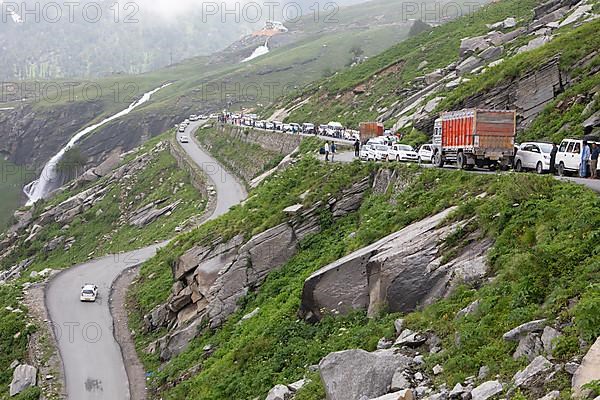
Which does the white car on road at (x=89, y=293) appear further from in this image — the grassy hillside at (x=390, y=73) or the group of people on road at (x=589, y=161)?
the grassy hillside at (x=390, y=73)

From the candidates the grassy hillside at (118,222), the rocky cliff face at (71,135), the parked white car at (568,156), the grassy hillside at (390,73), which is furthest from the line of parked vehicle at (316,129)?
the rocky cliff face at (71,135)

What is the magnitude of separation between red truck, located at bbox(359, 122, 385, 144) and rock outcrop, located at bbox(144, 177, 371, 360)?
79.4ft

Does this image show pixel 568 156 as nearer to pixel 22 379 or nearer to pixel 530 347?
pixel 530 347

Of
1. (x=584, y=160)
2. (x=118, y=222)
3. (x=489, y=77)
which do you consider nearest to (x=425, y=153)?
(x=489, y=77)

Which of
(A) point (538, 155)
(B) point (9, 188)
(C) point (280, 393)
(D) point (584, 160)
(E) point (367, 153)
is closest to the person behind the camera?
(C) point (280, 393)

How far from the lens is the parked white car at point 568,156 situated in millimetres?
26812

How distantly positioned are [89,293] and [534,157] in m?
23.7

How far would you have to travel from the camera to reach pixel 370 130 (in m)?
54.1

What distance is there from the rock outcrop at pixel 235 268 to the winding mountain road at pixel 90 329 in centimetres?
216

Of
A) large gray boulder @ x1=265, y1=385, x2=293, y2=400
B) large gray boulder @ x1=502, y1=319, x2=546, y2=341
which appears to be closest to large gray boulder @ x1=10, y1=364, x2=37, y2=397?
large gray boulder @ x1=265, y1=385, x2=293, y2=400

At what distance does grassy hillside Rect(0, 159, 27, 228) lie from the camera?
371ft

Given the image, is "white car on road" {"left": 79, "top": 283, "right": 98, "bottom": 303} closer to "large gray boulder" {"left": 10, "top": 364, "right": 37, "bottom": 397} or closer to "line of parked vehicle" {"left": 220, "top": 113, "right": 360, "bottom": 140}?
"large gray boulder" {"left": 10, "top": 364, "right": 37, "bottom": 397}

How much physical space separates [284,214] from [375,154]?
1240 centimetres

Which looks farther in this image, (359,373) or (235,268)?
(235,268)
